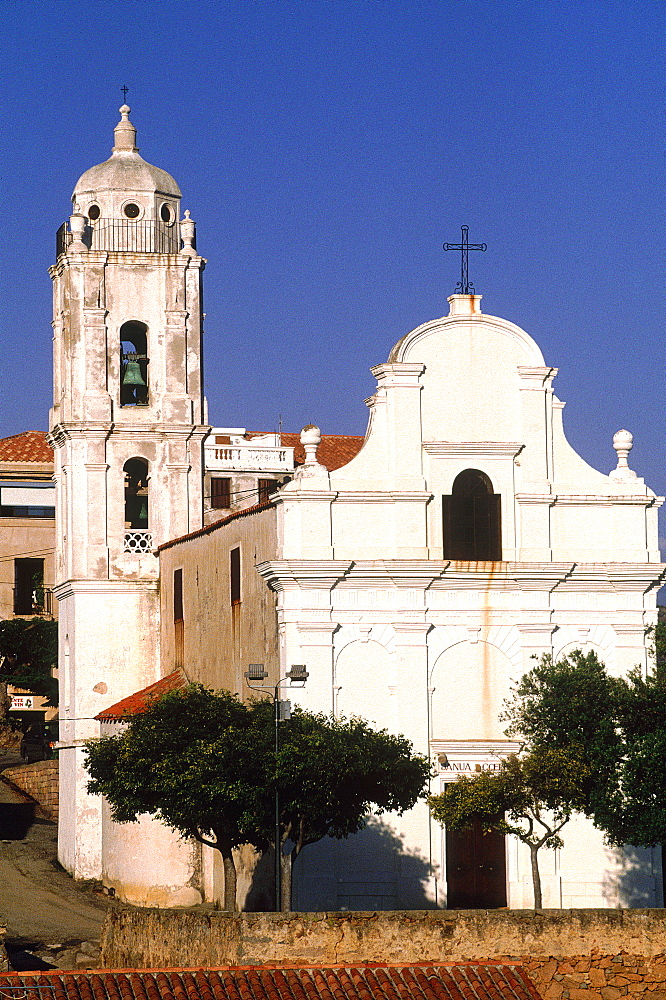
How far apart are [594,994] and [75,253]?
1095 inches

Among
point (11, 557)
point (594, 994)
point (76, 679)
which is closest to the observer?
point (594, 994)

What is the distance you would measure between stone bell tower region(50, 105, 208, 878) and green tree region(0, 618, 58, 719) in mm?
14358

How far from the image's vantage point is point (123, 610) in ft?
167

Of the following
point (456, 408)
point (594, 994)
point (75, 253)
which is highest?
point (75, 253)

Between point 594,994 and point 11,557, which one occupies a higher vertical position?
point 11,557

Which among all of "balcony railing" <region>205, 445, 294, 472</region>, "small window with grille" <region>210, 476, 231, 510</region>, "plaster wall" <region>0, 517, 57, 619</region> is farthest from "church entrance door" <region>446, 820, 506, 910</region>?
"plaster wall" <region>0, 517, 57, 619</region>

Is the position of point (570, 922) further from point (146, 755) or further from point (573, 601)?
point (573, 601)

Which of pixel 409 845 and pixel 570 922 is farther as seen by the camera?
pixel 409 845

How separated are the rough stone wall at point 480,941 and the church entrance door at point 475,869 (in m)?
11.1

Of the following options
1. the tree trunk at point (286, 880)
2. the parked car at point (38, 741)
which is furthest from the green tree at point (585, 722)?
the parked car at point (38, 741)

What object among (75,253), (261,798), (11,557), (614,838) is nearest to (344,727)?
(261,798)

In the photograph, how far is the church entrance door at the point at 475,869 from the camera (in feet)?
137

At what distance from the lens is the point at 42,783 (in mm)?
58406

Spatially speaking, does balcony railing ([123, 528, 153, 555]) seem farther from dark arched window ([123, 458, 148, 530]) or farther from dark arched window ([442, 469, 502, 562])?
dark arched window ([442, 469, 502, 562])
